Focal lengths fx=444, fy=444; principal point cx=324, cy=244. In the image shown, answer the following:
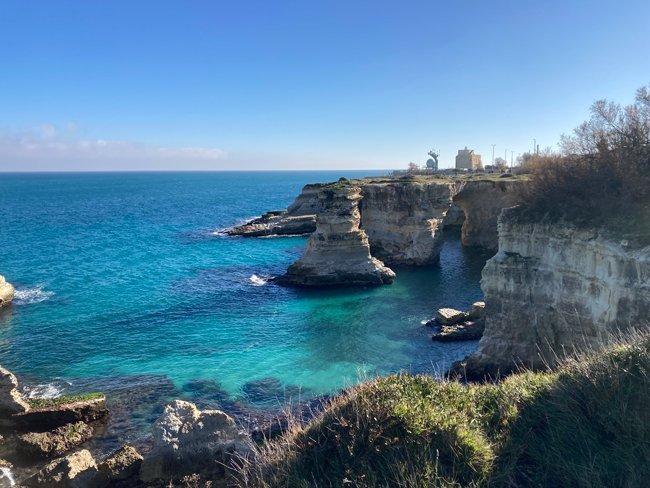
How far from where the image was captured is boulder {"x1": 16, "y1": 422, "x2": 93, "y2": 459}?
15.2 meters

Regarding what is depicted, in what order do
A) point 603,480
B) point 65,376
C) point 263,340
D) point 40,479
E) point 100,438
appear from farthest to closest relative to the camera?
point 263,340 < point 65,376 < point 100,438 < point 40,479 < point 603,480

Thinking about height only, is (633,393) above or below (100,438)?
above

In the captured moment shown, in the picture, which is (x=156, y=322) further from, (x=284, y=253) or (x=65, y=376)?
(x=284, y=253)

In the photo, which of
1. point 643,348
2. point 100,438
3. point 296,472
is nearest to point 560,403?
point 643,348

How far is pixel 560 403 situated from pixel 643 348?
187 cm

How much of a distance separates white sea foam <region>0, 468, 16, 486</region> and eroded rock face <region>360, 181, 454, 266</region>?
33298 mm

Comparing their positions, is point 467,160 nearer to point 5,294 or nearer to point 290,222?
point 290,222

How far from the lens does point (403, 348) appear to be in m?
23.4

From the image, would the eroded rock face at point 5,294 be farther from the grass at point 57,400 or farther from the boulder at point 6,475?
the boulder at point 6,475

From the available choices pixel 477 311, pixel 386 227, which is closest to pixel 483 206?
pixel 386 227

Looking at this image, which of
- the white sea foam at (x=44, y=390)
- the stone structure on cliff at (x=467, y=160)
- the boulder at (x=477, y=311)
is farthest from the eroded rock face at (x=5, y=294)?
the stone structure on cliff at (x=467, y=160)

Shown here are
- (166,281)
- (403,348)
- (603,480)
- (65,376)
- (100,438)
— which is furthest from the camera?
(166,281)

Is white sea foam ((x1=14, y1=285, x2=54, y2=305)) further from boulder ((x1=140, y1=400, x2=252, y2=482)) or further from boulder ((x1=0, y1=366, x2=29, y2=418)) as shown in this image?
boulder ((x1=140, y1=400, x2=252, y2=482))

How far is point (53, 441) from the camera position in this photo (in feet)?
51.2
